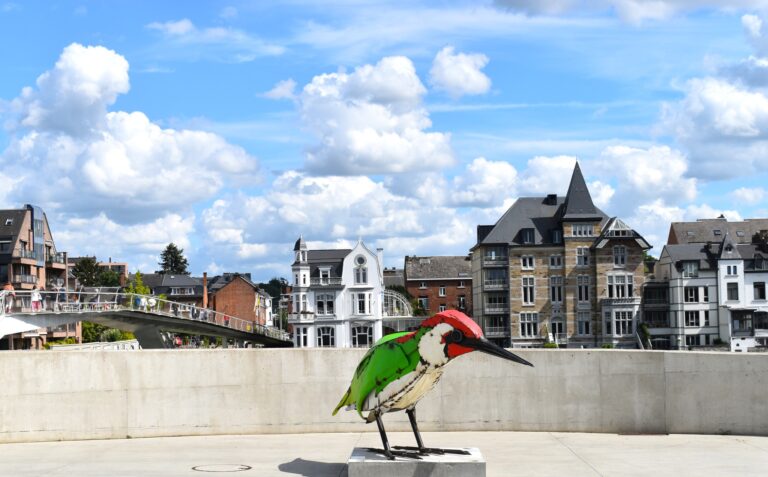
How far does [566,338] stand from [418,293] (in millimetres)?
41594

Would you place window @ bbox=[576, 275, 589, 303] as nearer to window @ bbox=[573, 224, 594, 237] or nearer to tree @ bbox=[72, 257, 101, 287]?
window @ bbox=[573, 224, 594, 237]

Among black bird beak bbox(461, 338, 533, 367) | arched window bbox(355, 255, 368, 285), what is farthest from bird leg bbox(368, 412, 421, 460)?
arched window bbox(355, 255, 368, 285)

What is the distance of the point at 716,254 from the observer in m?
101

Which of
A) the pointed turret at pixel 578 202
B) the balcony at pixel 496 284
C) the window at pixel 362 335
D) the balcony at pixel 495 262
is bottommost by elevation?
the window at pixel 362 335

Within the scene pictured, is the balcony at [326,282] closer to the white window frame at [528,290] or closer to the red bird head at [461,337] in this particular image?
the white window frame at [528,290]

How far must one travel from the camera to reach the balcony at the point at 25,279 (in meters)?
95.7

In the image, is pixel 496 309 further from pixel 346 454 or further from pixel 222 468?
pixel 222 468

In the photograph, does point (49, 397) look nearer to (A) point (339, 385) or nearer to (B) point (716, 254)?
(A) point (339, 385)

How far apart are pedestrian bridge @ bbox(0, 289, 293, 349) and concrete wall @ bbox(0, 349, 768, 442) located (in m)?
34.4

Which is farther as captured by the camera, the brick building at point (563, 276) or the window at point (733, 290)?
the window at point (733, 290)

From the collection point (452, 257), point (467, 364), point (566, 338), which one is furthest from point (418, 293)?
point (467, 364)

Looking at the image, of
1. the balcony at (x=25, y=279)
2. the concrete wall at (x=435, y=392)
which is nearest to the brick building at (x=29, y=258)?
the balcony at (x=25, y=279)

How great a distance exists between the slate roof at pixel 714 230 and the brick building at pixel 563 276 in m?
18.7

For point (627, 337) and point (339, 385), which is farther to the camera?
point (627, 337)
